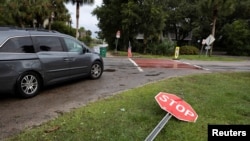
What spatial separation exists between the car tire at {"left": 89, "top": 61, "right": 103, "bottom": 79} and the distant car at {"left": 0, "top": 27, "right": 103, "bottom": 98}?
39 cm

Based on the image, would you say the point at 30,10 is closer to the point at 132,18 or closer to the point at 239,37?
the point at 132,18

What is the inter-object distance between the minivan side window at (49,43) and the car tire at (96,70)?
163 centimetres

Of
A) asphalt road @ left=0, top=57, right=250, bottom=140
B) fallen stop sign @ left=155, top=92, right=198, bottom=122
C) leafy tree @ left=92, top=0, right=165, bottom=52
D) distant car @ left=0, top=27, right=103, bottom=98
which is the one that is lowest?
asphalt road @ left=0, top=57, right=250, bottom=140

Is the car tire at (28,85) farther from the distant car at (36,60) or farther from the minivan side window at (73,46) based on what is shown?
the minivan side window at (73,46)

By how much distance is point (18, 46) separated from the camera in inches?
264

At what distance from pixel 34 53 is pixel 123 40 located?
27.5 meters

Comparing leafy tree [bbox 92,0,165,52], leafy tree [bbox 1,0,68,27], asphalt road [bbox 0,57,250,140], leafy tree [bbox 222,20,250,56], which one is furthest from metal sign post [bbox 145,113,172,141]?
leafy tree [bbox 222,20,250,56]

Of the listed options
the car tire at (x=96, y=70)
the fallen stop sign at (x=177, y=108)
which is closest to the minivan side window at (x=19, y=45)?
the car tire at (x=96, y=70)

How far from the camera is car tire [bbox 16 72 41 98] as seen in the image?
6562mm

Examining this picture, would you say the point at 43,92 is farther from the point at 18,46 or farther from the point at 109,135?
the point at 109,135

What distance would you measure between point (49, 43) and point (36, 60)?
33.2 inches

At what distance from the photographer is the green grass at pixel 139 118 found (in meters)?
4.55

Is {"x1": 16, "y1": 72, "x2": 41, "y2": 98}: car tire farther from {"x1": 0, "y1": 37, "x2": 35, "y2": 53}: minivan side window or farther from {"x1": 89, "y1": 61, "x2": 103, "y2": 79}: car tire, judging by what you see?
{"x1": 89, "y1": 61, "x2": 103, "y2": 79}: car tire

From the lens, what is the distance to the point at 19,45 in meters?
6.74
